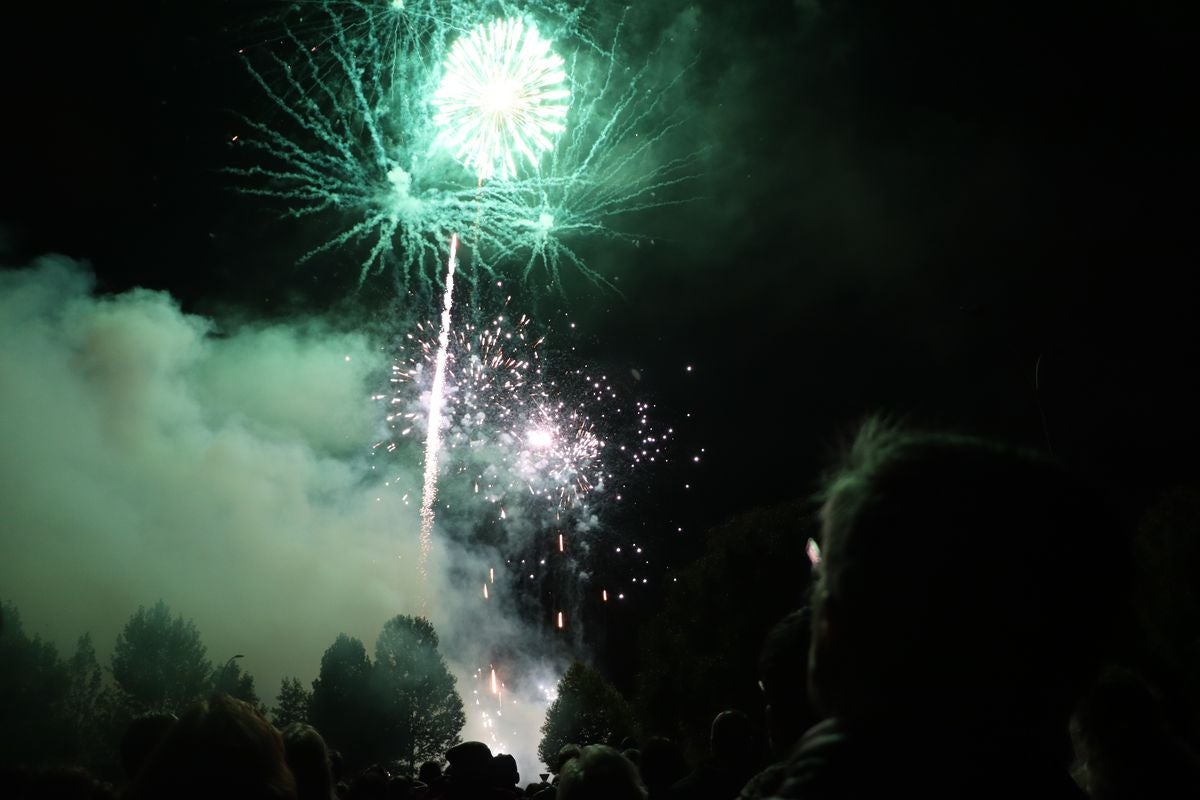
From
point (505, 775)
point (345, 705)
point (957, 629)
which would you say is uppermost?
point (345, 705)

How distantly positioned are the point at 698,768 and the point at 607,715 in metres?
43.2

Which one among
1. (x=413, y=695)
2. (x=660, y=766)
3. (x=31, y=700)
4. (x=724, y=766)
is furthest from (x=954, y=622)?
(x=413, y=695)

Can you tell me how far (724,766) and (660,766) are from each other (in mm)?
→ 1100

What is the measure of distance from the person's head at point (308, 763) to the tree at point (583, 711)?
1645 inches

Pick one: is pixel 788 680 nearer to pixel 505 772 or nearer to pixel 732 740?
pixel 732 740

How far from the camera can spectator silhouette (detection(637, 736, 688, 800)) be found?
19.5 ft

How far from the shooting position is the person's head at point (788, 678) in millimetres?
2848

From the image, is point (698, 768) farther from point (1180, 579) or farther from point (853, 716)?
point (1180, 579)

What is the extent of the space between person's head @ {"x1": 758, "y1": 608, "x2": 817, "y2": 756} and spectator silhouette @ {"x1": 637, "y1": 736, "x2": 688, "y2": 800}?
3417mm

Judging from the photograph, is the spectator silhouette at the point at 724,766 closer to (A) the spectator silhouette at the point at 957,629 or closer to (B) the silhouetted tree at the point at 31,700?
(A) the spectator silhouette at the point at 957,629

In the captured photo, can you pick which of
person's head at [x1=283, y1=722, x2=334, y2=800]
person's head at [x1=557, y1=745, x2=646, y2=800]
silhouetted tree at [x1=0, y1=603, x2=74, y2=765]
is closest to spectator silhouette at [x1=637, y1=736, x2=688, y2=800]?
person's head at [x1=557, y1=745, x2=646, y2=800]

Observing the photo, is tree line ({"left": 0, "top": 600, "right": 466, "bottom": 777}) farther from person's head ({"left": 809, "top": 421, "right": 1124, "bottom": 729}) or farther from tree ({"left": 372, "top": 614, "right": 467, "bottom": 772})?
person's head ({"left": 809, "top": 421, "right": 1124, "bottom": 729})

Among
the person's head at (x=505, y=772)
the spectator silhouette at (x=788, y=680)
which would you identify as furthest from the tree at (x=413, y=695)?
the spectator silhouette at (x=788, y=680)

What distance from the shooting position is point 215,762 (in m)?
2.08
